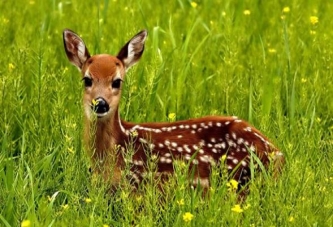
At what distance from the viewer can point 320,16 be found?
35.8 ft

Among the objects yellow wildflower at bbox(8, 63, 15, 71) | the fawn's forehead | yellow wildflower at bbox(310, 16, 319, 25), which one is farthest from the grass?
the fawn's forehead

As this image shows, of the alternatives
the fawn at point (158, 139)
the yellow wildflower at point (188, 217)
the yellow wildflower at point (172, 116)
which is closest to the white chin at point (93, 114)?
the fawn at point (158, 139)

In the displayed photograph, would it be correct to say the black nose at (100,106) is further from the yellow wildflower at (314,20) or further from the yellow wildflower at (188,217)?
the yellow wildflower at (314,20)

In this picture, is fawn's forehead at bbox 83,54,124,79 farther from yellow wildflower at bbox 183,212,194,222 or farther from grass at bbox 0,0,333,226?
yellow wildflower at bbox 183,212,194,222

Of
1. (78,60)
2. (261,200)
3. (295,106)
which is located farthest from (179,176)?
→ (295,106)

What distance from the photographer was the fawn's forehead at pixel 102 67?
7.67m

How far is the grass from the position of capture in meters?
6.95

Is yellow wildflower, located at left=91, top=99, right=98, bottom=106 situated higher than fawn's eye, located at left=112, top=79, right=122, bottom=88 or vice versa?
fawn's eye, located at left=112, top=79, right=122, bottom=88

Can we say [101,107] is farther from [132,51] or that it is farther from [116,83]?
[132,51]

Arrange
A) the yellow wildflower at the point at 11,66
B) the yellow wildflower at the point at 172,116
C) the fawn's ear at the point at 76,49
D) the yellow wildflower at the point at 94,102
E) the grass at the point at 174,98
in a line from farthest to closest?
1. the yellow wildflower at the point at 11,66
2. the yellow wildflower at the point at 172,116
3. the fawn's ear at the point at 76,49
4. the yellow wildflower at the point at 94,102
5. the grass at the point at 174,98

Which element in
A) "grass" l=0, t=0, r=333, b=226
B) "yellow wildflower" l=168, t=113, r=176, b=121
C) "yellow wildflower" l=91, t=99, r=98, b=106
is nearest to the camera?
"grass" l=0, t=0, r=333, b=226

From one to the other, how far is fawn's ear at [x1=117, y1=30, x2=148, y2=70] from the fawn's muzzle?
1.60ft

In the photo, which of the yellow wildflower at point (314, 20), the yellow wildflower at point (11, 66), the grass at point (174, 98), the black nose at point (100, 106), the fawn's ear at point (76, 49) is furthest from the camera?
the yellow wildflower at point (314, 20)

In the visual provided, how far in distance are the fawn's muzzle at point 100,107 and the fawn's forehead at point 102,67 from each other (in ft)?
0.59
